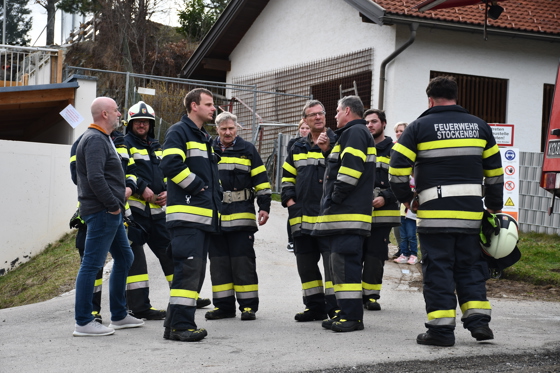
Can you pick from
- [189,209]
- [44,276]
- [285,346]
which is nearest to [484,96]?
[44,276]

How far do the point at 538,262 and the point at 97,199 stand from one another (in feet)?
23.4

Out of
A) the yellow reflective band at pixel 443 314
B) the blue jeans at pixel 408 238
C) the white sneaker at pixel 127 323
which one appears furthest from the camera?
the blue jeans at pixel 408 238

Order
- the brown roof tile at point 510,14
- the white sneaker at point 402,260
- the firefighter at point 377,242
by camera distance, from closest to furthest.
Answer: the firefighter at point 377,242, the white sneaker at point 402,260, the brown roof tile at point 510,14

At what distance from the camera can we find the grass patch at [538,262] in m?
9.78

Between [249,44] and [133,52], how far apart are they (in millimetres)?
8382

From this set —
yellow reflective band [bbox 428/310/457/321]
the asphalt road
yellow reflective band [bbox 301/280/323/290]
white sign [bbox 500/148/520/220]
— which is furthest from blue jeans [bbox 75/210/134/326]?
white sign [bbox 500/148/520/220]

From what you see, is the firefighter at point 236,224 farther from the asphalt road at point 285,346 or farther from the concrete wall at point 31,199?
the concrete wall at point 31,199

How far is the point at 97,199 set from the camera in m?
6.25

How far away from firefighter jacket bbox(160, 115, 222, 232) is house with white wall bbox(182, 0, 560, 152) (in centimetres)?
979

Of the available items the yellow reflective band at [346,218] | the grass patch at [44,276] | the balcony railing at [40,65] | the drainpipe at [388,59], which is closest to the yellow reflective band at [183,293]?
the yellow reflective band at [346,218]

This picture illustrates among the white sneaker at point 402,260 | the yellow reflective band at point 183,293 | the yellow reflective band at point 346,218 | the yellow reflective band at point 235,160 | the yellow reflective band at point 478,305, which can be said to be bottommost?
the white sneaker at point 402,260

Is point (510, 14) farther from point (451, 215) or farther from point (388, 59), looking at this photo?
point (451, 215)

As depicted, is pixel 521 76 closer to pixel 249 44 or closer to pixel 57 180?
pixel 249 44

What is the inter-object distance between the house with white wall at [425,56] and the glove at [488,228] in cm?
989
